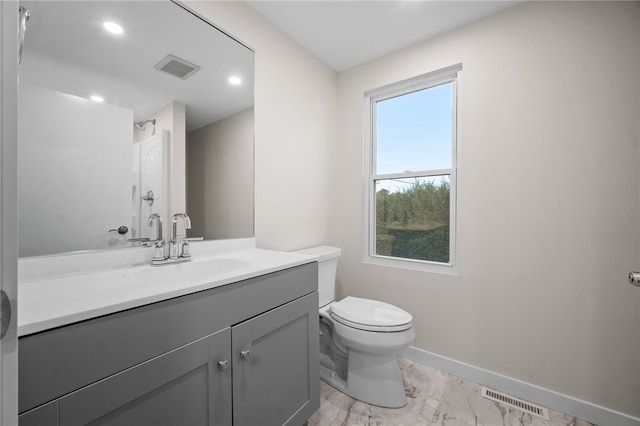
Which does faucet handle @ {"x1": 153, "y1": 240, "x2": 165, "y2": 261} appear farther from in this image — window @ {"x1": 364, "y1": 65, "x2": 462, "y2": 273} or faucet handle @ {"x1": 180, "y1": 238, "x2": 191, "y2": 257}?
window @ {"x1": 364, "y1": 65, "x2": 462, "y2": 273}

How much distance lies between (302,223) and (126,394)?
58.2 inches

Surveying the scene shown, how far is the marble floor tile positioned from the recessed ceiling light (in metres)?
2.06

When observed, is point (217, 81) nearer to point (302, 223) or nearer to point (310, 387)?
point (302, 223)

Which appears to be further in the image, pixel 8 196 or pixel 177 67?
pixel 177 67

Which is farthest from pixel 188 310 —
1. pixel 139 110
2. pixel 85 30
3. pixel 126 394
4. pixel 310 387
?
pixel 85 30

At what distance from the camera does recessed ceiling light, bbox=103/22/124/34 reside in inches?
43.4

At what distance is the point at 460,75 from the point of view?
1.80 meters

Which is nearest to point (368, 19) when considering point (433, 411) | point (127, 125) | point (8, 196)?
point (127, 125)

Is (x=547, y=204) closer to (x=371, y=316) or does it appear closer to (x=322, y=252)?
(x=371, y=316)

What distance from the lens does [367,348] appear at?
4.82 feet

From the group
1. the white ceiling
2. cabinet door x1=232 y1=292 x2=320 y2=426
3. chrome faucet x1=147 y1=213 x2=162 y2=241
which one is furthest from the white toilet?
the white ceiling

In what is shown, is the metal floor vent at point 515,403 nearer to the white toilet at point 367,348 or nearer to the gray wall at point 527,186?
the gray wall at point 527,186

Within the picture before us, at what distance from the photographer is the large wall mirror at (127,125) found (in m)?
0.96

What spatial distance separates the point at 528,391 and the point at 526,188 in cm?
120
